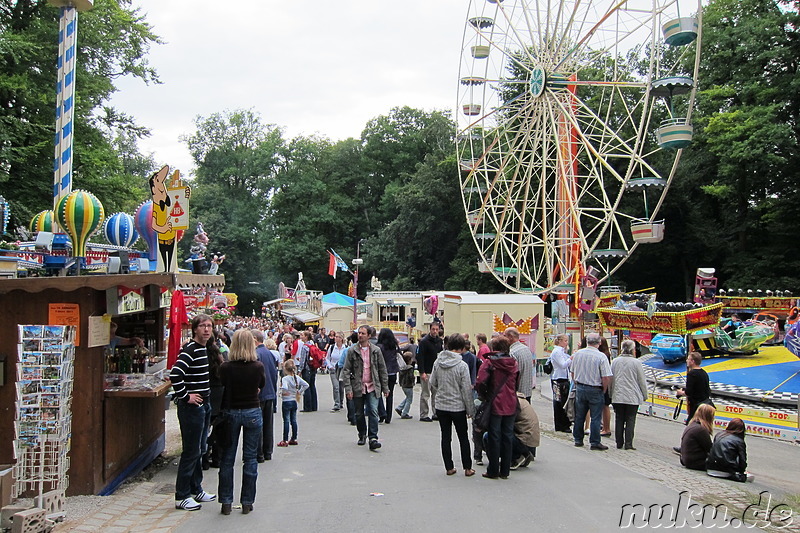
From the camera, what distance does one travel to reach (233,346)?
6121 mm

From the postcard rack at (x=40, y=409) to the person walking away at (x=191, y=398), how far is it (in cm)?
107

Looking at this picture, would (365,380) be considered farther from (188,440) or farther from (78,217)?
(78,217)

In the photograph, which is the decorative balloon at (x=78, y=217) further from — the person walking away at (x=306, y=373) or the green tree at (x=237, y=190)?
the green tree at (x=237, y=190)

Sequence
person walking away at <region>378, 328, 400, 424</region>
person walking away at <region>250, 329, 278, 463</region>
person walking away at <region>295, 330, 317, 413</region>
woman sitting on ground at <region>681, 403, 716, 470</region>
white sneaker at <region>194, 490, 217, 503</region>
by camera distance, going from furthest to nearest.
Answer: person walking away at <region>295, 330, 317, 413</region> < person walking away at <region>378, 328, 400, 424</region> < woman sitting on ground at <region>681, 403, 716, 470</region> < person walking away at <region>250, 329, 278, 463</region> < white sneaker at <region>194, 490, 217, 503</region>

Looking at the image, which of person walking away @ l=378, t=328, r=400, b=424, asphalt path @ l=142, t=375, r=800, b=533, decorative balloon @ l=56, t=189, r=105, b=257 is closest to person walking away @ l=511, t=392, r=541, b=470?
asphalt path @ l=142, t=375, r=800, b=533

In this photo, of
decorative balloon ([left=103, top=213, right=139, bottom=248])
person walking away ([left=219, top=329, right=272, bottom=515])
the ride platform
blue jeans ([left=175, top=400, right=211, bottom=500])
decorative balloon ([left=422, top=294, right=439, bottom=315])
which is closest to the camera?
person walking away ([left=219, top=329, right=272, bottom=515])

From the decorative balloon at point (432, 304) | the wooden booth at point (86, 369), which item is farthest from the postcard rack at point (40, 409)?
the decorative balloon at point (432, 304)

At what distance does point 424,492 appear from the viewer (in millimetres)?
6668

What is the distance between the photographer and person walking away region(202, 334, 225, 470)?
732cm

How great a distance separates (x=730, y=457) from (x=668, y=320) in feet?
38.4

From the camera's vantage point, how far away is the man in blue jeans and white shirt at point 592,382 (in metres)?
9.23

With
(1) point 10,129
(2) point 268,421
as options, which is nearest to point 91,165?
(1) point 10,129

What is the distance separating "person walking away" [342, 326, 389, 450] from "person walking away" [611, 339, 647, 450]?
316cm

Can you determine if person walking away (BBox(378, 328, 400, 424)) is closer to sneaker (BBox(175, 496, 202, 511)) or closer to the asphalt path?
the asphalt path
